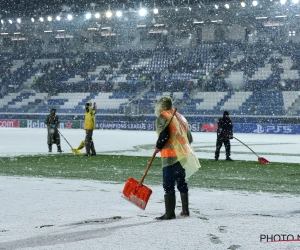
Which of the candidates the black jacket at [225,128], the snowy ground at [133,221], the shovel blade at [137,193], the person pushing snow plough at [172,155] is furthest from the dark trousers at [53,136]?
the person pushing snow plough at [172,155]

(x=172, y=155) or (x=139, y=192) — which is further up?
(x=172, y=155)

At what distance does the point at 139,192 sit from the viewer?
7.88m

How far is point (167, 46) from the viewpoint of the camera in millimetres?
59688

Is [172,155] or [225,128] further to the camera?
[225,128]

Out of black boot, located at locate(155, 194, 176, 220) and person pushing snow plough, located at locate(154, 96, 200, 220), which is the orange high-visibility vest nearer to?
person pushing snow plough, located at locate(154, 96, 200, 220)

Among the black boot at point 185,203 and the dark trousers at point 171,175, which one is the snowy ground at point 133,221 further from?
the dark trousers at point 171,175

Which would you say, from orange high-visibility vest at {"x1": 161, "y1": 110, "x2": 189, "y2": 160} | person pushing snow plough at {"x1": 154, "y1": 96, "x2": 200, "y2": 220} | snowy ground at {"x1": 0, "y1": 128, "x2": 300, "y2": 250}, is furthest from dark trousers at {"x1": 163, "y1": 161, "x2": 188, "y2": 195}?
snowy ground at {"x1": 0, "y1": 128, "x2": 300, "y2": 250}

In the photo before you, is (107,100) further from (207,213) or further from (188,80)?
(207,213)

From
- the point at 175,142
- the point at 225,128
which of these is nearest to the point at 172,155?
the point at 175,142

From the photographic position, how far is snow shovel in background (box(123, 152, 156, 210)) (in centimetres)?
778

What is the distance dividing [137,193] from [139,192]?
35 millimetres

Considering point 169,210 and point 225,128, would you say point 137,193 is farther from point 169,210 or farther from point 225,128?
point 225,128

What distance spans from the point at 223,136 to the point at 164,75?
1432 inches

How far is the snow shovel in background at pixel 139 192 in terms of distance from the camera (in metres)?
7.78
